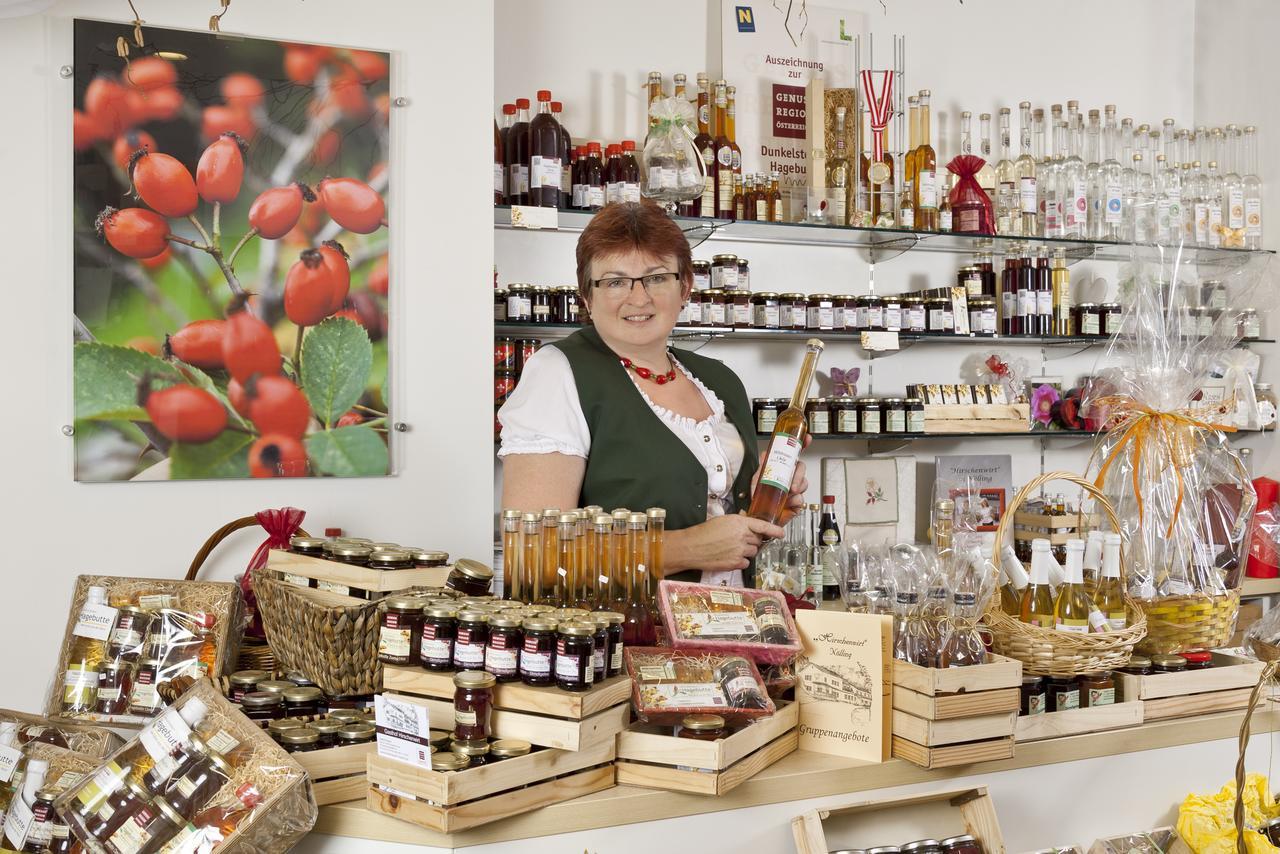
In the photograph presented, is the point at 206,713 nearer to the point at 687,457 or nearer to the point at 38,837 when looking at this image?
the point at 38,837

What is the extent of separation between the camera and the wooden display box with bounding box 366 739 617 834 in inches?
49.5

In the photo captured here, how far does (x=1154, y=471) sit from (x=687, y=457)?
2.97 ft

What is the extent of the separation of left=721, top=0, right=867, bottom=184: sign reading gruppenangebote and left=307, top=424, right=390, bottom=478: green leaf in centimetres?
174

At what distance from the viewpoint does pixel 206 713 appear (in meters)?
1.40

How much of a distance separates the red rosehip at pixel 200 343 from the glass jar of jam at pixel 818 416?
72.7 inches

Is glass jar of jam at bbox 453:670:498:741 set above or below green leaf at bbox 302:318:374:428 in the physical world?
below

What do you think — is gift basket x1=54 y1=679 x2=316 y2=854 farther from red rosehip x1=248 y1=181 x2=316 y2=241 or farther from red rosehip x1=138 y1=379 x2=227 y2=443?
red rosehip x1=248 y1=181 x2=316 y2=241

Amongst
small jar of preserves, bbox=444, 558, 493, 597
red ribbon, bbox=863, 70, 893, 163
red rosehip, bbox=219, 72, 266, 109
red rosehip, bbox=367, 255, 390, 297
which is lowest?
small jar of preserves, bbox=444, 558, 493, 597

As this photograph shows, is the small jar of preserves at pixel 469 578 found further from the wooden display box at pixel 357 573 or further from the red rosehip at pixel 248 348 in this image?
the red rosehip at pixel 248 348

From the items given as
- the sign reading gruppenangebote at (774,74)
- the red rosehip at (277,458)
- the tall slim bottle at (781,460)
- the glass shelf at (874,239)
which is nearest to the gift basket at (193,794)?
the tall slim bottle at (781,460)

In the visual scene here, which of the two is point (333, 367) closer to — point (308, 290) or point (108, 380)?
point (308, 290)

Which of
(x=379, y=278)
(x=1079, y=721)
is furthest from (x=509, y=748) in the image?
(x=379, y=278)

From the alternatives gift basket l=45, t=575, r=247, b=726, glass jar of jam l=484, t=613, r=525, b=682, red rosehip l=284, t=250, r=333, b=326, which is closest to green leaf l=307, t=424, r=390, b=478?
red rosehip l=284, t=250, r=333, b=326

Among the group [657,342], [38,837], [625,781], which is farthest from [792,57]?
[38,837]
